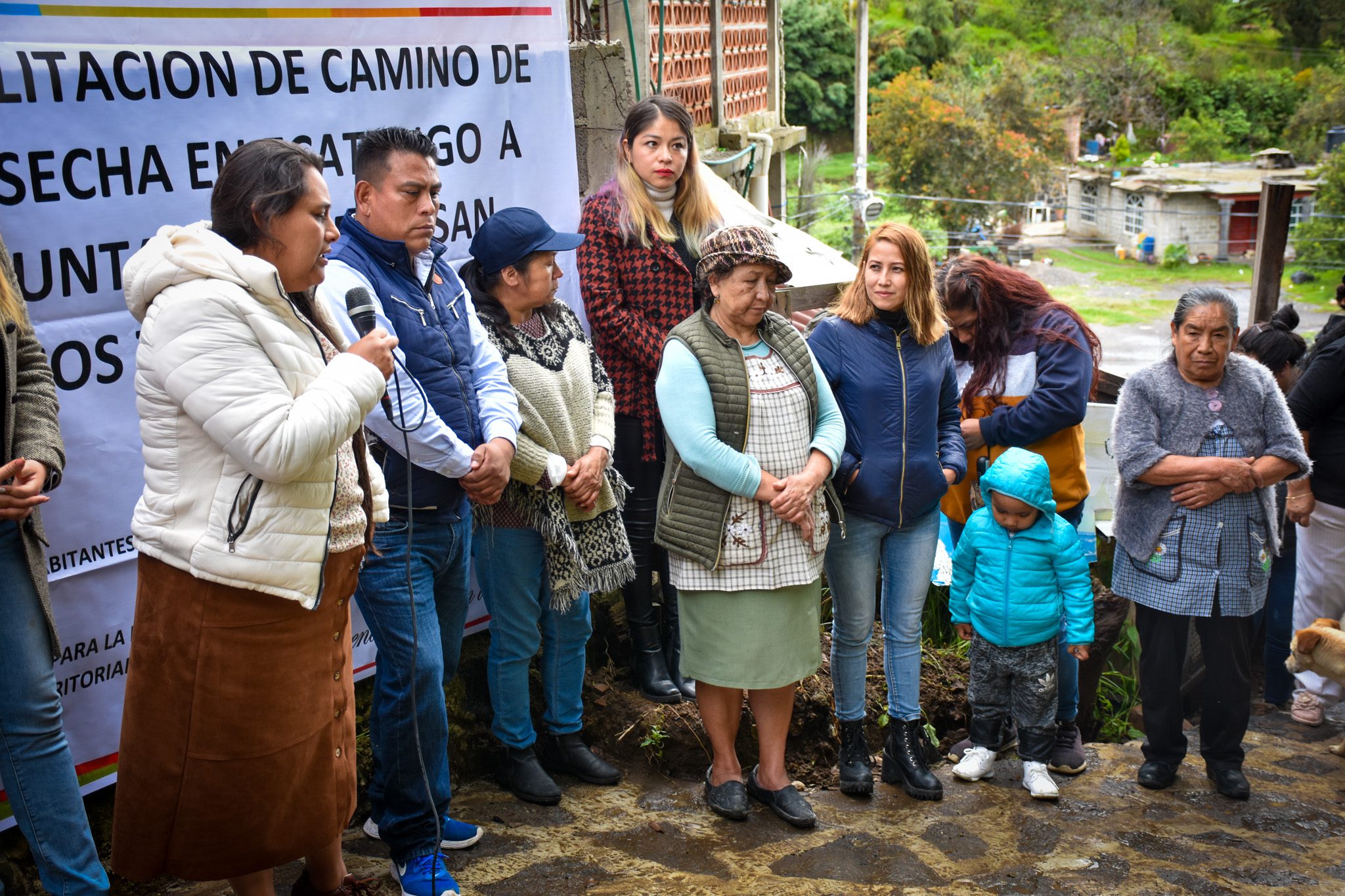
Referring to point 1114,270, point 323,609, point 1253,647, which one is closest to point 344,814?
point 323,609

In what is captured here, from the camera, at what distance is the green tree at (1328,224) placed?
24688mm

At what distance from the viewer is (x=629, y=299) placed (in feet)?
12.9

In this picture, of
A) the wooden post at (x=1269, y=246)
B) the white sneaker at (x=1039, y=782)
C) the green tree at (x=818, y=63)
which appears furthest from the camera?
the green tree at (x=818, y=63)

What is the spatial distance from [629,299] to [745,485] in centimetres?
94

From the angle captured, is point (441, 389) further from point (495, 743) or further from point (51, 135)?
point (495, 743)

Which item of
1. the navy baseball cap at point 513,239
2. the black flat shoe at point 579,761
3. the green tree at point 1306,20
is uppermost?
the green tree at point 1306,20

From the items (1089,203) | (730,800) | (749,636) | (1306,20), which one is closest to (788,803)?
(730,800)

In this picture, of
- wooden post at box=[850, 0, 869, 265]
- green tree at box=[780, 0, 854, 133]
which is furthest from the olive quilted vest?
green tree at box=[780, 0, 854, 133]

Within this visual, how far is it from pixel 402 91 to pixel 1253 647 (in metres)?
5.00

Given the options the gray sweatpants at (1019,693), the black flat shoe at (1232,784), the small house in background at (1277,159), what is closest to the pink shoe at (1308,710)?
the black flat shoe at (1232,784)

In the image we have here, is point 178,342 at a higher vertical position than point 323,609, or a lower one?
higher

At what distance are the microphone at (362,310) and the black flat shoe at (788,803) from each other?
2.00m

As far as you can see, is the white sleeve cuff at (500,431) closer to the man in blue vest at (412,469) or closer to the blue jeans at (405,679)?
the man in blue vest at (412,469)

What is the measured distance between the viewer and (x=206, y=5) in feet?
10.2
